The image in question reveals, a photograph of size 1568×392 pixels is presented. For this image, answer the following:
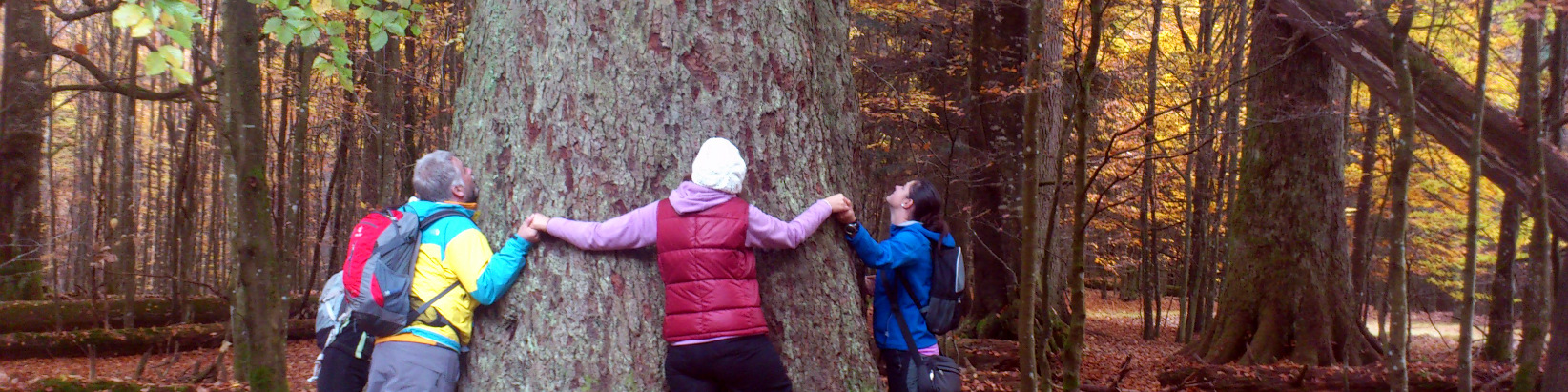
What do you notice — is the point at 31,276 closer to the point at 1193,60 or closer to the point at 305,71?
the point at 305,71

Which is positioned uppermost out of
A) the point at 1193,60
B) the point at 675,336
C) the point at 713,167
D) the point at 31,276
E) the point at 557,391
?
the point at 1193,60

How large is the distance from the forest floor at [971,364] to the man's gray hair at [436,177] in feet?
12.9

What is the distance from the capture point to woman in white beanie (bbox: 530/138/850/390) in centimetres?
274

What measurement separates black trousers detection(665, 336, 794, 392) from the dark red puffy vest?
4cm

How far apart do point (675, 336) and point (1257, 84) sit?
8412mm

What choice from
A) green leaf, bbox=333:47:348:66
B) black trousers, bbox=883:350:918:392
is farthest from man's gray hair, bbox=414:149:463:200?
green leaf, bbox=333:47:348:66

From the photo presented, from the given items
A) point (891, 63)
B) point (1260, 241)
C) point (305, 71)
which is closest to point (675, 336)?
point (1260, 241)

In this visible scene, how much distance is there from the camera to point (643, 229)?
283 centimetres

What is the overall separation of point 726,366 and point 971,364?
6392mm

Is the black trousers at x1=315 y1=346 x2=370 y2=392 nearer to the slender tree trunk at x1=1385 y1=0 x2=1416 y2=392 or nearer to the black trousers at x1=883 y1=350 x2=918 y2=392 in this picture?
the black trousers at x1=883 y1=350 x2=918 y2=392

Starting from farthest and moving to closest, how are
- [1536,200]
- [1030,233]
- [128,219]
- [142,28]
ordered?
[128,219] → [1536,200] → [1030,233] → [142,28]

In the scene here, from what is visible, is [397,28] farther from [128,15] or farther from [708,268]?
[708,268]

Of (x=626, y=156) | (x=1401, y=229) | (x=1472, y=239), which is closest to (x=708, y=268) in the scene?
(x=626, y=156)

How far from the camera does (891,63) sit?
470 inches
